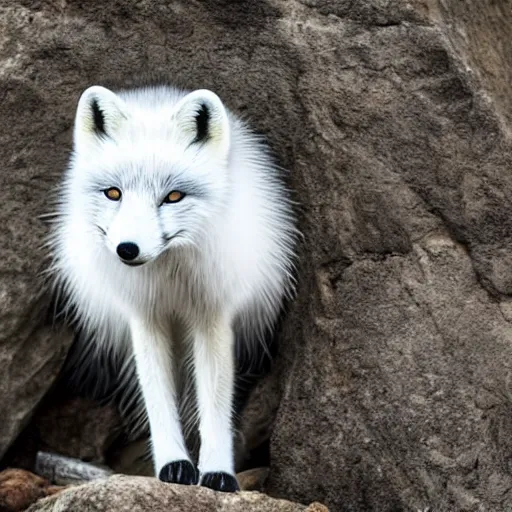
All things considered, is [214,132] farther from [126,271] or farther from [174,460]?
[174,460]

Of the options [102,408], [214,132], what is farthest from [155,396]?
[214,132]

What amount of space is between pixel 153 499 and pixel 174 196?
1150 mm

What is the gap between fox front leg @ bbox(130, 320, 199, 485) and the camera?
215 inches

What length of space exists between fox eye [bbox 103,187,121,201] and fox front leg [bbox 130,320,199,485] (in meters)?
0.69

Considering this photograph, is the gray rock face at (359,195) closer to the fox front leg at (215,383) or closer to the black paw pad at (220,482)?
the fox front leg at (215,383)

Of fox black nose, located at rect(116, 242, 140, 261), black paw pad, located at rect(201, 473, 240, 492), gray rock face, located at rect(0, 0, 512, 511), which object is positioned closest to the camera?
fox black nose, located at rect(116, 242, 140, 261)

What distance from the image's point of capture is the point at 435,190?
550 cm

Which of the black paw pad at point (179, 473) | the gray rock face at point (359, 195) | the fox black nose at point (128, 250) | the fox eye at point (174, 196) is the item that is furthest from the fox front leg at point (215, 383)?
the fox black nose at point (128, 250)

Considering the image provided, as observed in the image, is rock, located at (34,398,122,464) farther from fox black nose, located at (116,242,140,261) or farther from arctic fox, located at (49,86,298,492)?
fox black nose, located at (116,242,140,261)

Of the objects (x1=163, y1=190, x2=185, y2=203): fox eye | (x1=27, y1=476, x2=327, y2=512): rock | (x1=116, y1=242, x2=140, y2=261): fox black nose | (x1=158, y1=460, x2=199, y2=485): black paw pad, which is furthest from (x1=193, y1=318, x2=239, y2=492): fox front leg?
(x1=116, y1=242, x2=140, y2=261): fox black nose

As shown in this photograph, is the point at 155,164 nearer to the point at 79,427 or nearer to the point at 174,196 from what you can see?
the point at 174,196

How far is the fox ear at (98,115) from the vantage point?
5.21 meters

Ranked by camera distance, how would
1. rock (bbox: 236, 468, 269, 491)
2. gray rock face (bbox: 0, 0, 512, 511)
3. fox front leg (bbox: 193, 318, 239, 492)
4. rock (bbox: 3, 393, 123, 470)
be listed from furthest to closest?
rock (bbox: 3, 393, 123, 470) < rock (bbox: 236, 468, 269, 491) < fox front leg (bbox: 193, 318, 239, 492) < gray rock face (bbox: 0, 0, 512, 511)

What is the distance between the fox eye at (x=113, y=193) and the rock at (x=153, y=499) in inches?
41.8
